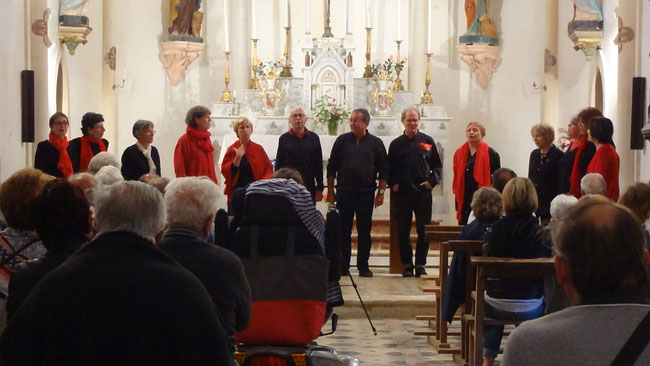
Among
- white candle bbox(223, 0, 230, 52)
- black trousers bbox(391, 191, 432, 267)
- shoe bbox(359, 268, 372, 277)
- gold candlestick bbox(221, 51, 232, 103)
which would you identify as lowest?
shoe bbox(359, 268, 372, 277)

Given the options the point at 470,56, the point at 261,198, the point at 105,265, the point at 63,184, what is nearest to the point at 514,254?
the point at 261,198

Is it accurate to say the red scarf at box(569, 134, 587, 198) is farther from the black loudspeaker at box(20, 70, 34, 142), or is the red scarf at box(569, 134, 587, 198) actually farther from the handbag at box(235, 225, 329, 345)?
the black loudspeaker at box(20, 70, 34, 142)

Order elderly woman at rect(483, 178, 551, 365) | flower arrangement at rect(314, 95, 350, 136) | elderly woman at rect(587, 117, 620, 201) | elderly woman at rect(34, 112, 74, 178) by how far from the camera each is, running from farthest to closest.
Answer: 1. flower arrangement at rect(314, 95, 350, 136)
2. elderly woman at rect(34, 112, 74, 178)
3. elderly woman at rect(587, 117, 620, 201)
4. elderly woman at rect(483, 178, 551, 365)

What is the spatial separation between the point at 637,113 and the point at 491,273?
4.94 meters

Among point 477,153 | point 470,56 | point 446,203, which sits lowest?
point 446,203

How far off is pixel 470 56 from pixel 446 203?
2395mm

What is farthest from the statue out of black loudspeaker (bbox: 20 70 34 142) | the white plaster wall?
black loudspeaker (bbox: 20 70 34 142)

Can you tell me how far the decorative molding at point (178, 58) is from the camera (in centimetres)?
1518

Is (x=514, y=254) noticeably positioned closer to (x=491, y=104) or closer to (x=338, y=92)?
(x=338, y=92)

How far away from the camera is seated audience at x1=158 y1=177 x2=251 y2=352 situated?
3.85 meters

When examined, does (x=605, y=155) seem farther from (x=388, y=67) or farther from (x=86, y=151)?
(x=388, y=67)

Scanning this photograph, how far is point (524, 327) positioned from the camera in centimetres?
231

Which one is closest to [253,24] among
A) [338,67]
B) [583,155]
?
[338,67]

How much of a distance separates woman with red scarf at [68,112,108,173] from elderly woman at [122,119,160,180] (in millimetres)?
296
